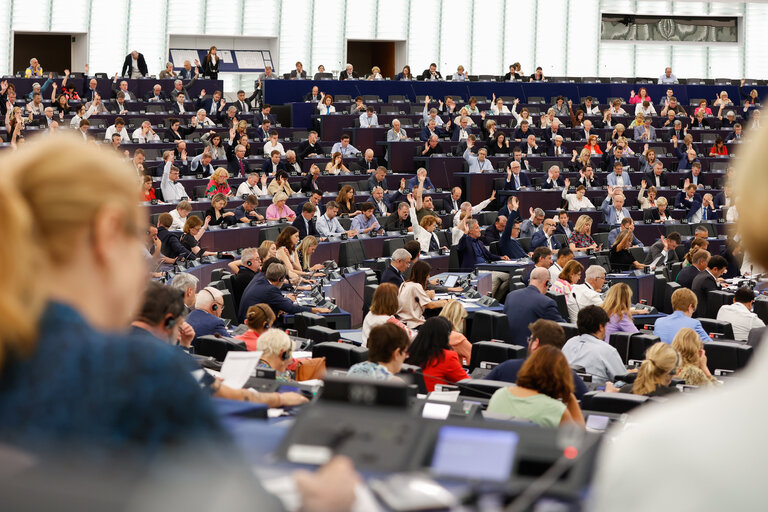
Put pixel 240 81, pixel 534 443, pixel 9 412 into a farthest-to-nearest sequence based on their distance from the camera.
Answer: pixel 240 81, pixel 534 443, pixel 9 412

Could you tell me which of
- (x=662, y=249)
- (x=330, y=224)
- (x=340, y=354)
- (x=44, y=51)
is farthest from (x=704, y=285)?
(x=44, y=51)

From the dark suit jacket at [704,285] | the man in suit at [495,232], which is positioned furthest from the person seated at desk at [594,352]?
the man in suit at [495,232]

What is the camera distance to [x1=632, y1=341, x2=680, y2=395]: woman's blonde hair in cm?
595

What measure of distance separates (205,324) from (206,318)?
2.0 inches

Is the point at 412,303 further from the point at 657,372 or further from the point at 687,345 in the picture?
the point at 657,372

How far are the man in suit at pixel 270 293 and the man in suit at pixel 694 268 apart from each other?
4.97 meters

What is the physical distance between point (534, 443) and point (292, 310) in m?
7.65

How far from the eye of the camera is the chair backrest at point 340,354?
6.57 meters

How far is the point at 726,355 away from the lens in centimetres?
831

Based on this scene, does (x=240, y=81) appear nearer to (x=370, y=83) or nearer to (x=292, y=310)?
(x=370, y=83)

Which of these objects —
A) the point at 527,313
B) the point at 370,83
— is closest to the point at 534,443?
the point at 527,313

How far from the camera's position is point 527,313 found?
9086 millimetres

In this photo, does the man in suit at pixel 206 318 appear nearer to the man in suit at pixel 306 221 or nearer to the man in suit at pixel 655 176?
the man in suit at pixel 306 221

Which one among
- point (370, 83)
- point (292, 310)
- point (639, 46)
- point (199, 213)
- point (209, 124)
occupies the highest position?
point (639, 46)
